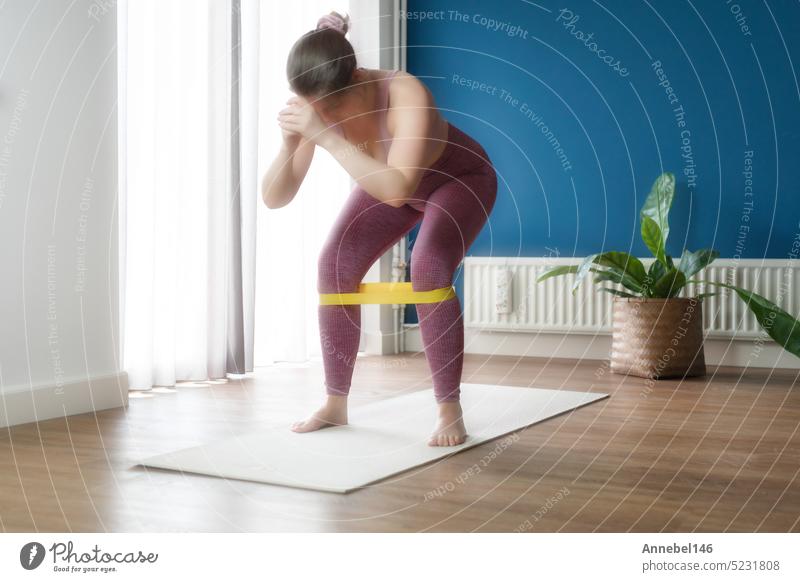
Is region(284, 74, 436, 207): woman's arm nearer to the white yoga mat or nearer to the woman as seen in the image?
the woman

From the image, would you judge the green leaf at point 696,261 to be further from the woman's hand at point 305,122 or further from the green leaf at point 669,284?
the woman's hand at point 305,122

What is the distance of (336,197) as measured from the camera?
13.9 ft

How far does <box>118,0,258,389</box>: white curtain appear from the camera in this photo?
2.90 metres

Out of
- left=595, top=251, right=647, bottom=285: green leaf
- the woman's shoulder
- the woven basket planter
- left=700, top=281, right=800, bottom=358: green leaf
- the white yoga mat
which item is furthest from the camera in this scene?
left=595, top=251, right=647, bottom=285: green leaf

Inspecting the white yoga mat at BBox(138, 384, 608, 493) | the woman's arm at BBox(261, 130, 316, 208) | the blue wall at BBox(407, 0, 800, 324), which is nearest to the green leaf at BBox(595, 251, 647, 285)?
the blue wall at BBox(407, 0, 800, 324)

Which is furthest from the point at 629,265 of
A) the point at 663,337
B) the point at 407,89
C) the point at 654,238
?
the point at 407,89

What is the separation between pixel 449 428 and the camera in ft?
6.38

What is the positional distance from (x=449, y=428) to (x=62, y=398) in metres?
1.12

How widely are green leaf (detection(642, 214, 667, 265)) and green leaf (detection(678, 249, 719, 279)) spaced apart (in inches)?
3.0

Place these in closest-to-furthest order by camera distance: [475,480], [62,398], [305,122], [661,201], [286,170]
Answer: [475,480]
[305,122]
[286,170]
[62,398]
[661,201]

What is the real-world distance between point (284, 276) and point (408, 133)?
1.94 meters

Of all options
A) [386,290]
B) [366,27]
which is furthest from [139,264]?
[366,27]

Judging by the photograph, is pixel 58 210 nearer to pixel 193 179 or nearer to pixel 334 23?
pixel 193 179

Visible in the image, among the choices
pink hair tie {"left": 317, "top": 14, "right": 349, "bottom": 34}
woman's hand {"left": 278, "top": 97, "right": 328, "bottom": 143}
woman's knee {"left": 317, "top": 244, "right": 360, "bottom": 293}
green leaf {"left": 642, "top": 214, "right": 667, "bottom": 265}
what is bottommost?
woman's knee {"left": 317, "top": 244, "right": 360, "bottom": 293}
